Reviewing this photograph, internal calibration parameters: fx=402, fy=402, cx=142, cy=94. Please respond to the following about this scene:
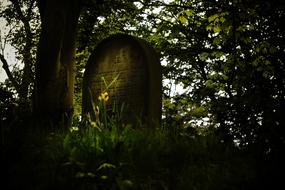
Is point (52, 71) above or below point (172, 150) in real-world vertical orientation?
above

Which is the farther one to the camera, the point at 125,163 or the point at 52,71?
the point at 52,71

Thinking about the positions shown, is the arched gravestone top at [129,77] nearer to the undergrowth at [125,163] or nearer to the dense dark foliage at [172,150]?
the dense dark foliage at [172,150]

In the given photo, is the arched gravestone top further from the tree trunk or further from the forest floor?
the forest floor

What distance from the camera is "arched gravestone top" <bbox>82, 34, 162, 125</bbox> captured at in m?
7.22

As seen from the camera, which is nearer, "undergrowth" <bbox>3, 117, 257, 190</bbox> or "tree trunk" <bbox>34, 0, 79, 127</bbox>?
"undergrowth" <bbox>3, 117, 257, 190</bbox>

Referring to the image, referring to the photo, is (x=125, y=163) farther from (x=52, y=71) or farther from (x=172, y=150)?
(x=52, y=71)

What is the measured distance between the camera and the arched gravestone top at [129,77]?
23.7 feet

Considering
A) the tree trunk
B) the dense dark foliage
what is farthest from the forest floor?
the tree trunk

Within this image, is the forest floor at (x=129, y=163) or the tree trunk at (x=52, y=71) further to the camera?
the tree trunk at (x=52, y=71)

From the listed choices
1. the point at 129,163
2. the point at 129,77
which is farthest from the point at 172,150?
the point at 129,77

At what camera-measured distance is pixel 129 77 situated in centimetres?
766

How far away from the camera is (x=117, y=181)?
3654 mm

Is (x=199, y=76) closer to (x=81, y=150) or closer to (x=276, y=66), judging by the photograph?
(x=276, y=66)

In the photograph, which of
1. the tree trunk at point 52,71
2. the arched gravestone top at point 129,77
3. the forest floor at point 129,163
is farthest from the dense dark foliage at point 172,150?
the tree trunk at point 52,71
